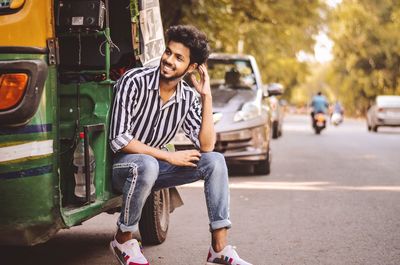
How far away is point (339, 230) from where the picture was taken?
6762 mm

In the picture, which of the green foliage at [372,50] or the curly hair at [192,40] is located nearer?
the curly hair at [192,40]

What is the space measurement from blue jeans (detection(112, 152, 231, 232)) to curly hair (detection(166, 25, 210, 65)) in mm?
607

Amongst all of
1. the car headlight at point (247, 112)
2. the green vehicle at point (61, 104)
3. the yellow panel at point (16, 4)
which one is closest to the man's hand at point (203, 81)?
the green vehicle at point (61, 104)

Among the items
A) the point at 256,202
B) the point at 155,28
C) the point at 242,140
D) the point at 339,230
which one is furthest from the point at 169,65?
the point at 242,140

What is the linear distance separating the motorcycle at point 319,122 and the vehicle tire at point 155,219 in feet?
72.5

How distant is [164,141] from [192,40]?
667mm

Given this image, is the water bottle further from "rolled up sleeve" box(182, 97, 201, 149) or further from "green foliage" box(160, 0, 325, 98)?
"green foliage" box(160, 0, 325, 98)

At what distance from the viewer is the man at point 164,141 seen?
15.2ft

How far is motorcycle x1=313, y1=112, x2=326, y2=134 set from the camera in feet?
91.4

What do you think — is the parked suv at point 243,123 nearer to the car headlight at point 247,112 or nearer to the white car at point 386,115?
the car headlight at point 247,112

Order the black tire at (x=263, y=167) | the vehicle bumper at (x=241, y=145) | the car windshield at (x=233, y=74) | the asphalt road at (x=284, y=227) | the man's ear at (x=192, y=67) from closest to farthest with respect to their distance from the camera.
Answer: the man's ear at (x=192, y=67)
the asphalt road at (x=284, y=227)
the vehicle bumper at (x=241, y=145)
the black tire at (x=263, y=167)
the car windshield at (x=233, y=74)

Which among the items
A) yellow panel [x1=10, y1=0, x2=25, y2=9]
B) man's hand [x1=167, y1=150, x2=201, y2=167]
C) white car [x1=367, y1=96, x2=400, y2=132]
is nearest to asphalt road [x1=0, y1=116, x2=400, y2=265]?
man's hand [x1=167, y1=150, x2=201, y2=167]

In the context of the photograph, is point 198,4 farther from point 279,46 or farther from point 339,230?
point 279,46

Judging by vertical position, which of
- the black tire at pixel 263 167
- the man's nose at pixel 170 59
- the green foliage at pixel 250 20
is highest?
the green foliage at pixel 250 20
